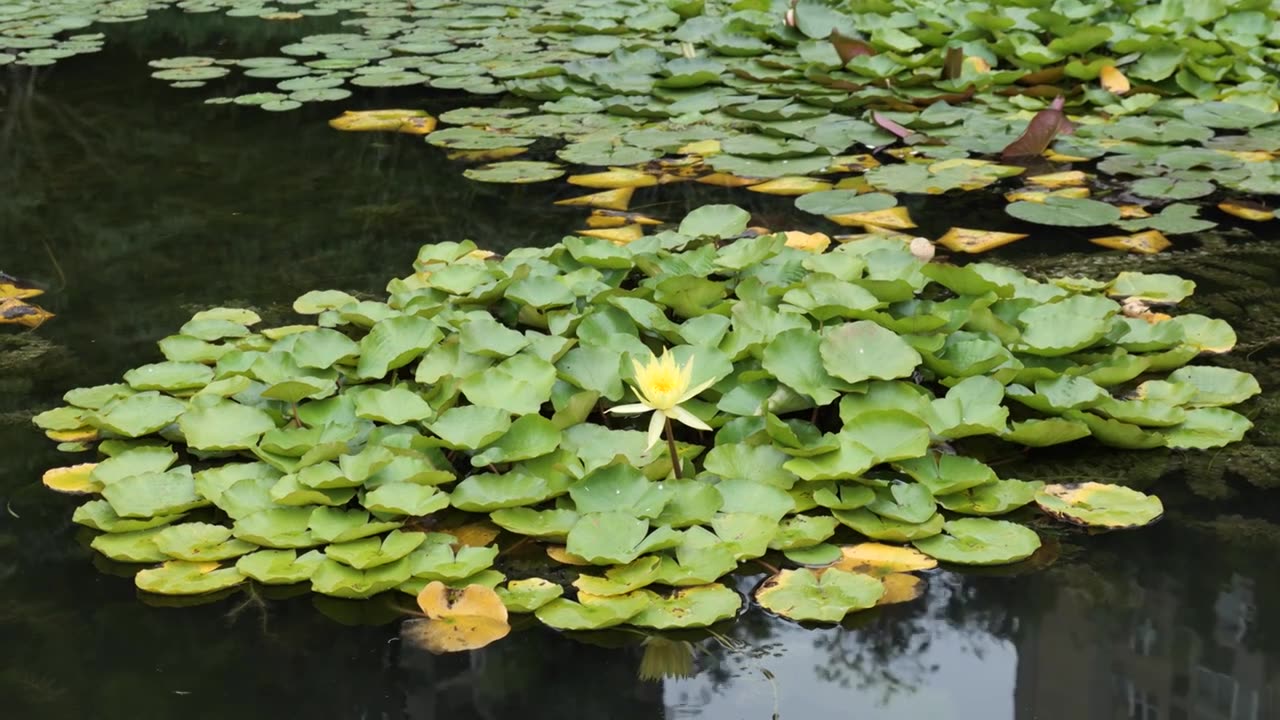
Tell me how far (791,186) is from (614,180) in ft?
1.51

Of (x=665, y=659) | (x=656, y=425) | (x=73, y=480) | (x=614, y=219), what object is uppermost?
(x=614, y=219)

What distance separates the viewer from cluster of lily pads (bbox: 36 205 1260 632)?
62.0 inches

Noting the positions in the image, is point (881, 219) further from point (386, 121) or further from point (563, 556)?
point (386, 121)

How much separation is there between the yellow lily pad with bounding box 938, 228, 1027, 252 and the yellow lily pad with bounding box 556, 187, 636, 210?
79 centimetres

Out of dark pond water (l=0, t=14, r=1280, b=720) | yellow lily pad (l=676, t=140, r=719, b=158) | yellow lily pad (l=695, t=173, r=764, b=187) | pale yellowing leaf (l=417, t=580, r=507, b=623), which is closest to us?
dark pond water (l=0, t=14, r=1280, b=720)

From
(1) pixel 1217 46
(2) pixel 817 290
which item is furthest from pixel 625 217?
(1) pixel 1217 46

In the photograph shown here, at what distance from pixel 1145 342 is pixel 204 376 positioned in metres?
1.56

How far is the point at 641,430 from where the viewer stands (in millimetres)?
1873

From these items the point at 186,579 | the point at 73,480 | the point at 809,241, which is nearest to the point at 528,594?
the point at 186,579

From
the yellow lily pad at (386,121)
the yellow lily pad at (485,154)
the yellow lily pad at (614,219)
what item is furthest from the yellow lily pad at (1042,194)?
the yellow lily pad at (386,121)

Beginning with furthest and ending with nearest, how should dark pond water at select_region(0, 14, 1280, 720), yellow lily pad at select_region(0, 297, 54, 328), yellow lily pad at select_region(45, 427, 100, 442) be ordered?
1. yellow lily pad at select_region(0, 297, 54, 328)
2. yellow lily pad at select_region(45, 427, 100, 442)
3. dark pond water at select_region(0, 14, 1280, 720)

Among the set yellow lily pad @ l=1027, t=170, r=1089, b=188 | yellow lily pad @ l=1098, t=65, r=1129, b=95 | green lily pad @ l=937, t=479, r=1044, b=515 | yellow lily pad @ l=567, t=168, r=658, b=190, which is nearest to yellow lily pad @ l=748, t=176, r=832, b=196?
yellow lily pad @ l=567, t=168, r=658, b=190

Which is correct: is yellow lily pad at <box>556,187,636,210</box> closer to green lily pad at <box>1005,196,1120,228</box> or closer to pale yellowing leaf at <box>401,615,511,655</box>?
green lily pad at <box>1005,196,1120,228</box>

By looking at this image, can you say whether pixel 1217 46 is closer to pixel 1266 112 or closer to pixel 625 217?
pixel 1266 112
